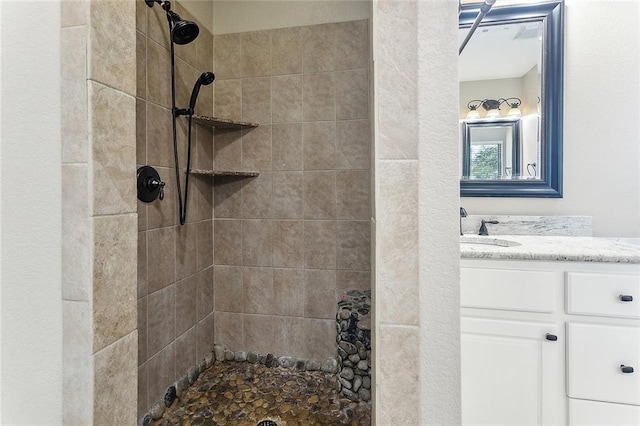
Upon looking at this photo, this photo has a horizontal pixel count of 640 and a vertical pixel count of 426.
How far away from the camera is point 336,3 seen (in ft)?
6.90

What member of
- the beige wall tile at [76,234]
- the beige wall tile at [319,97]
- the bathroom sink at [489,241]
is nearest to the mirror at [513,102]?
the bathroom sink at [489,241]

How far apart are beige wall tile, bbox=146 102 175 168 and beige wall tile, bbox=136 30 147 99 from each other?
0.07 m

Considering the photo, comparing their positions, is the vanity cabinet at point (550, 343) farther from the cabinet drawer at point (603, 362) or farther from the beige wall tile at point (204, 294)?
the beige wall tile at point (204, 294)

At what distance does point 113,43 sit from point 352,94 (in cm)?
141

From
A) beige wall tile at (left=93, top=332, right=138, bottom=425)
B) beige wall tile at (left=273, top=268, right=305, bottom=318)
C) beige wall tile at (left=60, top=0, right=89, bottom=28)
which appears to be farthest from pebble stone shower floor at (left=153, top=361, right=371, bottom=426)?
beige wall tile at (left=60, top=0, right=89, bottom=28)

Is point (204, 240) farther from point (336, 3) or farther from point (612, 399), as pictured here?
point (612, 399)

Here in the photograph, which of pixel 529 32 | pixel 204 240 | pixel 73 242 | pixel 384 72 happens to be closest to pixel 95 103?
pixel 73 242

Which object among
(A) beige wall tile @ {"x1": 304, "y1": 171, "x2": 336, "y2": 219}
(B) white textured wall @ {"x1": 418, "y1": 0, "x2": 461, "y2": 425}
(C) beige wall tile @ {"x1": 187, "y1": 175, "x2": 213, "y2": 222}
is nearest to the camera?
(B) white textured wall @ {"x1": 418, "y1": 0, "x2": 461, "y2": 425}

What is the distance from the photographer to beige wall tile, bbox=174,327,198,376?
189 cm

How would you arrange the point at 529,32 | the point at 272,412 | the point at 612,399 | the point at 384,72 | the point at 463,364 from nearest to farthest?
the point at 384,72, the point at 612,399, the point at 463,364, the point at 272,412, the point at 529,32

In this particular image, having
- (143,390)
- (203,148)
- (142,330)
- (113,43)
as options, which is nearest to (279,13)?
(203,148)

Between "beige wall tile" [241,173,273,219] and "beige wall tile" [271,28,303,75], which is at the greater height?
"beige wall tile" [271,28,303,75]

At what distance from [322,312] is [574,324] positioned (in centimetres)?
130

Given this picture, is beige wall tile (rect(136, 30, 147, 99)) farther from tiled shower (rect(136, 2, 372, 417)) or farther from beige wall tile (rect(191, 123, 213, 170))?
beige wall tile (rect(191, 123, 213, 170))
